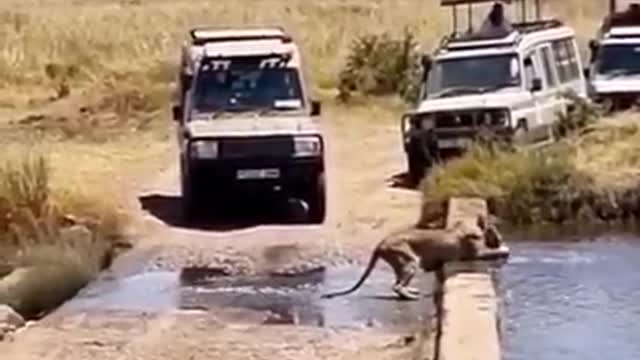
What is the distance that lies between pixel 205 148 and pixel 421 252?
571cm

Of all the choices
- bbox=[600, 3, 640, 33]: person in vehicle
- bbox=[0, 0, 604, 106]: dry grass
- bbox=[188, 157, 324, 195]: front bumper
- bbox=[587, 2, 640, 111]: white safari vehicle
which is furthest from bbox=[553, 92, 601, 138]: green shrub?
bbox=[0, 0, 604, 106]: dry grass

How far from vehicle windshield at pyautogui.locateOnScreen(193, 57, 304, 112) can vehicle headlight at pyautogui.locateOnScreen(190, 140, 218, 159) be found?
0.71 metres

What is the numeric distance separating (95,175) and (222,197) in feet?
19.9

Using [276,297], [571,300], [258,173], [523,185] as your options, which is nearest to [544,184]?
[523,185]

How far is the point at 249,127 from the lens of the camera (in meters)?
22.1

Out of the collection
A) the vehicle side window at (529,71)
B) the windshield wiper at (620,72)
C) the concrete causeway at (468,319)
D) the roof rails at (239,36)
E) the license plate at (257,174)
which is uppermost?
the roof rails at (239,36)

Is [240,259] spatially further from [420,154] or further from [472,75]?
[472,75]

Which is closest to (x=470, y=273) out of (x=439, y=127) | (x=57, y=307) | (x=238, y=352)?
(x=238, y=352)

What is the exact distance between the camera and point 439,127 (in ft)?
85.9

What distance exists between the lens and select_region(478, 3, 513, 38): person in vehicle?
27.9 m

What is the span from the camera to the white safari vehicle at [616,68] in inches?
1190

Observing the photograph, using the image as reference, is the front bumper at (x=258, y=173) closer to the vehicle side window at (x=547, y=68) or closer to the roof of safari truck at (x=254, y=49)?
the roof of safari truck at (x=254, y=49)

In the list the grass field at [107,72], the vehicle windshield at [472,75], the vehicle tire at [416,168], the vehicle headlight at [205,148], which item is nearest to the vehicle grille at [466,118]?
the vehicle tire at [416,168]

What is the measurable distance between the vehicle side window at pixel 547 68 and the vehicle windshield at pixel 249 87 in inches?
234
